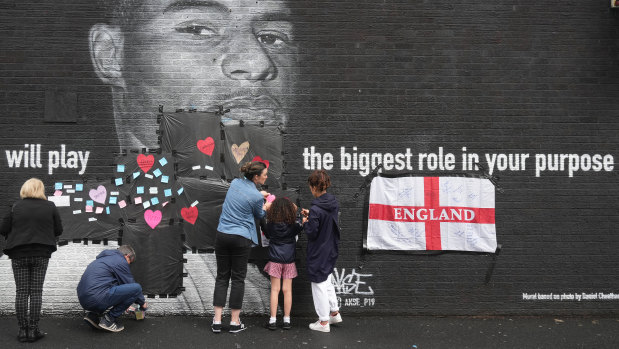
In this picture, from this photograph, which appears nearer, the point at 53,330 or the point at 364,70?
the point at 53,330

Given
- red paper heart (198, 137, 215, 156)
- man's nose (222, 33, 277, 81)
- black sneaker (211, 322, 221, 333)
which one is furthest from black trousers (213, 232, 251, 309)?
man's nose (222, 33, 277, 81)

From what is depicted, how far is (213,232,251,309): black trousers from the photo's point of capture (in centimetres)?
564

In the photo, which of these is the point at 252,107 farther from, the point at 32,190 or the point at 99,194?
the point at 32,190

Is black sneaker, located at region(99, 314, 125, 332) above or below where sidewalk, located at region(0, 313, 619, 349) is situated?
above

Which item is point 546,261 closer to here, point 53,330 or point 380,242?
point 380,242

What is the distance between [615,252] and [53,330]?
6659 millimetres

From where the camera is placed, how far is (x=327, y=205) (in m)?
5.75

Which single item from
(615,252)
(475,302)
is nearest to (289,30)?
(475,302)

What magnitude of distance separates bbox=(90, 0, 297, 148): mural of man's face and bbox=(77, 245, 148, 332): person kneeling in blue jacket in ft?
4.93

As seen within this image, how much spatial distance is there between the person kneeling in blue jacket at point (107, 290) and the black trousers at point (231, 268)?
0.87 metres

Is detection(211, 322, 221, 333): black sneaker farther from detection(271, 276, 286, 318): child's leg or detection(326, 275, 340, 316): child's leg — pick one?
detection(326, 275, 340, 316): child's leg

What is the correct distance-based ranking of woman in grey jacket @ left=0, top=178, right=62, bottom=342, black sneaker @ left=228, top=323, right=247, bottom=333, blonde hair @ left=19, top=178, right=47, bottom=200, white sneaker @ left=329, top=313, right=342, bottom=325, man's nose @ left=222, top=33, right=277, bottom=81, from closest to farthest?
woman in grey jacket @ left=0, top=178, right=62, bottom=342, blonde hair @ left=19, top=178, right=47, bottom=200, black sneaker @ left=228, top=323, right=247, bottom=333, white sneaker @ left=329, top=313, right=342, bottom=325, man's nose @ left=222, top=33, right=277, bottom=81

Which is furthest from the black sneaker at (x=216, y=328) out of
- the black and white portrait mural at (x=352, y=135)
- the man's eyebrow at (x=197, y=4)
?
the man's eyebrow at (x=197, y=4)

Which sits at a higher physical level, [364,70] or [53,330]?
[364,70]
